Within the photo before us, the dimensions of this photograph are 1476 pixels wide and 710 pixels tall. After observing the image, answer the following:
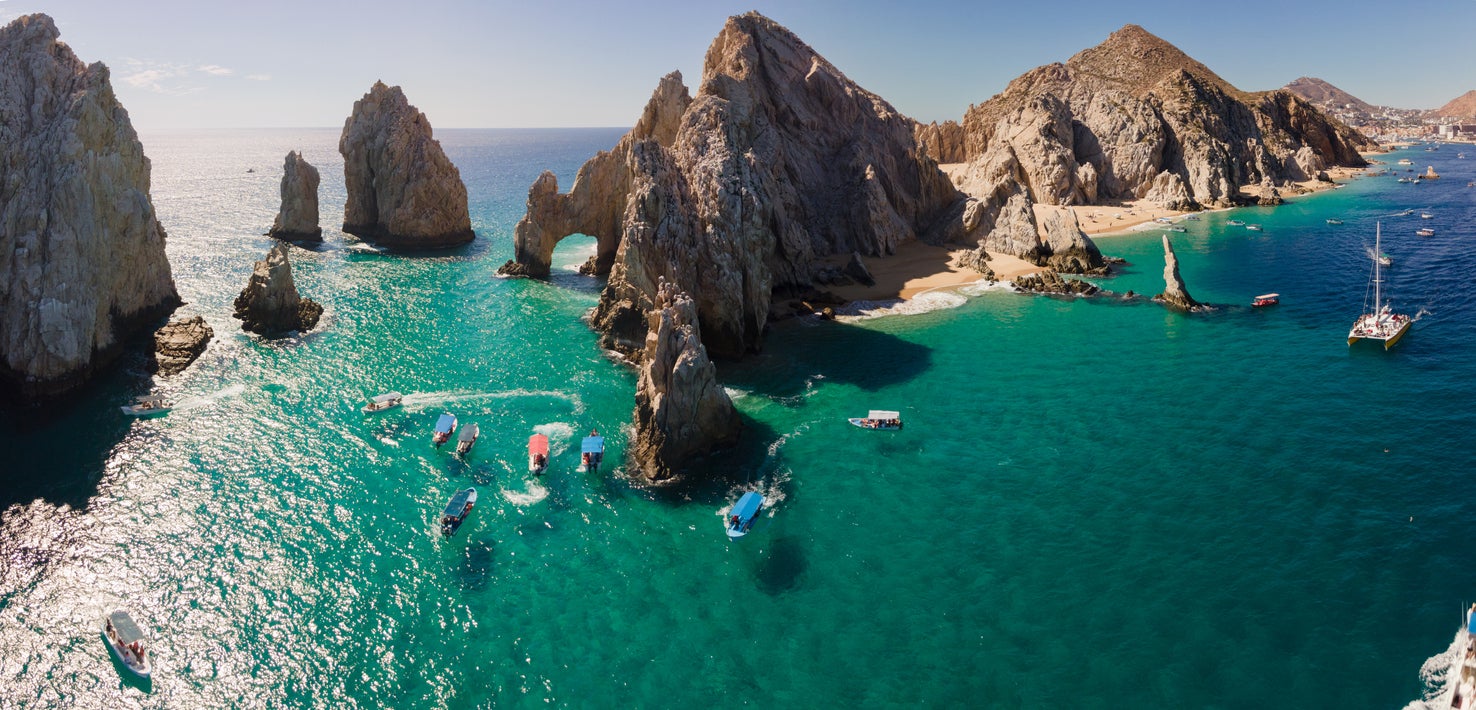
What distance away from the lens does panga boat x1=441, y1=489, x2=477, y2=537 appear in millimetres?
39938

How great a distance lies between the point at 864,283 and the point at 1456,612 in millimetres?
60004

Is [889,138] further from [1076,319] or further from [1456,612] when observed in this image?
[1456,612]

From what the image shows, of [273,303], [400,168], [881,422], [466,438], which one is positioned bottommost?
[466,438]

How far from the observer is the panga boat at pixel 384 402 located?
53.4 meters

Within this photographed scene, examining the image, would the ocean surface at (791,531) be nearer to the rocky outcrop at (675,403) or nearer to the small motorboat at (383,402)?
the small motorboat at (383,402)

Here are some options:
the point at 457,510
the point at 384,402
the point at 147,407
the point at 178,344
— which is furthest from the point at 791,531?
the point at 178,344

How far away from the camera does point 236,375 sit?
59.6 metres

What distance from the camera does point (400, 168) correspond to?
106 meters

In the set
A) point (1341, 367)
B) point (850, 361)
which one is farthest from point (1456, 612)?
point (850, 361)

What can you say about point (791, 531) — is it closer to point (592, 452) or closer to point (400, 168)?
point (592, 452)

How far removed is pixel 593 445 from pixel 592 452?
779 mm

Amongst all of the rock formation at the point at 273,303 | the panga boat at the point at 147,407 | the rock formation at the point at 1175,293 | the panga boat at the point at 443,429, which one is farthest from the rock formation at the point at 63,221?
the rock formation at the point at 1175,293

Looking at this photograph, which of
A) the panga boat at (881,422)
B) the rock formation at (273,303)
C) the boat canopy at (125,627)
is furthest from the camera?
the rock formation at (273,303)

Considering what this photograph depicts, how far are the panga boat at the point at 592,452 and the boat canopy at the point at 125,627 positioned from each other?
22.5 m
